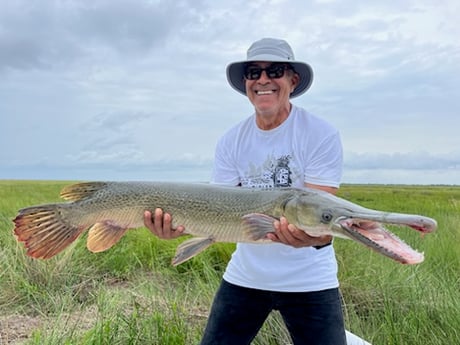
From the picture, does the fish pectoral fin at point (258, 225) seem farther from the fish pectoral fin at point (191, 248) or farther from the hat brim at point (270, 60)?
the hat brim at point (270, 60)

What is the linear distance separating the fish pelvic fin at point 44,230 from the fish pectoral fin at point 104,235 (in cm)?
8

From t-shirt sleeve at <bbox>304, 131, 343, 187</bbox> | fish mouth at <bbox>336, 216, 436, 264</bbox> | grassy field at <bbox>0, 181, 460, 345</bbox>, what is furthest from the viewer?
grassy field at <bbox>0, 181, 460, 345</bbox>

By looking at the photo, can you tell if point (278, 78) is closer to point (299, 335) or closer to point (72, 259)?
point (299, 335)

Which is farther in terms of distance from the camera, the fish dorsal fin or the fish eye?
the fish dorsal fin

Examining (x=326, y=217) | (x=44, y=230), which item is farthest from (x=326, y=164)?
(x=44, y=230)

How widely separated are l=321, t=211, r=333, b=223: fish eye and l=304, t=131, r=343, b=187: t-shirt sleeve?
297 mm

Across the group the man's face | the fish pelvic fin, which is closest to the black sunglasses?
the man's face

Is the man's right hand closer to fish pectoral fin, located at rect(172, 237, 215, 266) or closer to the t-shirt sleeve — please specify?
fish pectoral fin, located at rect(172, 237, 215, 266)

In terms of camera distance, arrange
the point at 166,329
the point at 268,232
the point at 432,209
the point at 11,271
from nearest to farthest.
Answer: the point at 268,232 → the point at 166,329 → the point at 11,271 → the point at 432,209

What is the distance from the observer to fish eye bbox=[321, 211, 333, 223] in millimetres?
2686

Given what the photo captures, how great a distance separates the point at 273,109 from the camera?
10.1ft

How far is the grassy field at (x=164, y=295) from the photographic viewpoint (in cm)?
398

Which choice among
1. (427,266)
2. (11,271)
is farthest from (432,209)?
(11,271)

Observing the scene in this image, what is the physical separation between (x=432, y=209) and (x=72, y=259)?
29.1 ft
